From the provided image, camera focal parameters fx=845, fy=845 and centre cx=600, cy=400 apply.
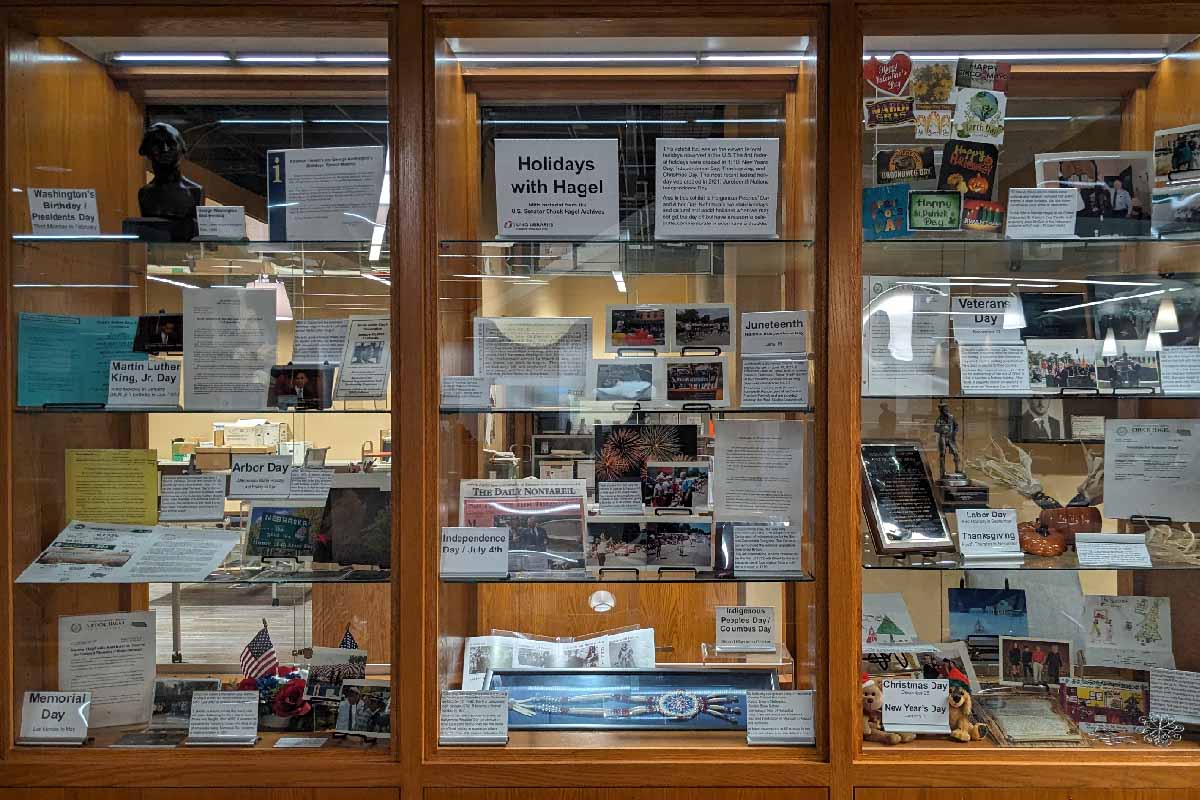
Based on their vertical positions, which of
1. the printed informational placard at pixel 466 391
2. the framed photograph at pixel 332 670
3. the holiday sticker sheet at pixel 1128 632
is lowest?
the framed photograph at pixel 332 670

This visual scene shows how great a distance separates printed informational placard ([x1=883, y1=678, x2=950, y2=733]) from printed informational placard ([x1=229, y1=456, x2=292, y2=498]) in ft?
5.01

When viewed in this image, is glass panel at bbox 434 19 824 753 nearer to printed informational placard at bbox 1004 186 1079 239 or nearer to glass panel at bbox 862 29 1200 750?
glass panel at bbox 862 29 1200 750

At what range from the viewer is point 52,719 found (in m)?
1.95

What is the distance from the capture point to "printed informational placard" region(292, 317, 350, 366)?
2.07 meters

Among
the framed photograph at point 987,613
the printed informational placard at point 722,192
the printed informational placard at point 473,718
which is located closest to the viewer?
the printed informational placard at point 473,718

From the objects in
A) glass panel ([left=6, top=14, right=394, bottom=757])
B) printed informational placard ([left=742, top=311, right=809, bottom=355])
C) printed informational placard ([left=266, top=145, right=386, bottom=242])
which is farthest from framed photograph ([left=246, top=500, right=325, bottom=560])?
printed informational placard ([left=742, top=311, right=809, bottom=355])

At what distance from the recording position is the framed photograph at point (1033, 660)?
7.00 feet

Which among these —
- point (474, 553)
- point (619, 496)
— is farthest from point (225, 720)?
point (619, 496)

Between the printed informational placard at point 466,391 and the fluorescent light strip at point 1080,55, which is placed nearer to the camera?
the printed informational placard at point 466,391

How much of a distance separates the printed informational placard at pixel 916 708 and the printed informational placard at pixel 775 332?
82 cm

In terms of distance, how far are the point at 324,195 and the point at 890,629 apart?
174 centimetres

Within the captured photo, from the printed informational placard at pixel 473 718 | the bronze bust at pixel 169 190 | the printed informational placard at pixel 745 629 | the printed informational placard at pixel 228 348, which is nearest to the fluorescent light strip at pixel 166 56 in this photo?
the bronze bust at pixel 169 190

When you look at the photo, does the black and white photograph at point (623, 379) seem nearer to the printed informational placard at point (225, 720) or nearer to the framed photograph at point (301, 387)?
the framed photograph at point (301, 387)

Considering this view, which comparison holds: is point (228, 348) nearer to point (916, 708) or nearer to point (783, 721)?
point (783, 721)
